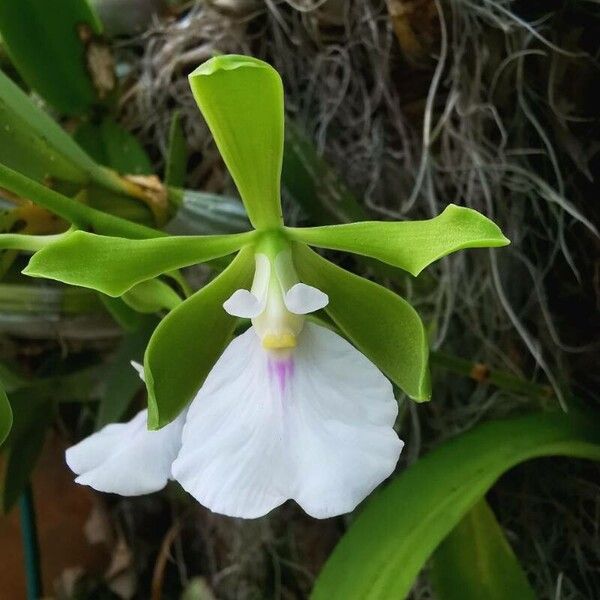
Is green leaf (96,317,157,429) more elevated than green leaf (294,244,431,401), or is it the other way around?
green leaf (294,244,431,401)

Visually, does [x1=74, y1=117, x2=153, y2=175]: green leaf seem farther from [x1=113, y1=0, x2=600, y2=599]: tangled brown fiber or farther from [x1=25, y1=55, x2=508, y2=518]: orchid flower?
[x1=25, y1=55, x2=508, y2=518]: orchid flower

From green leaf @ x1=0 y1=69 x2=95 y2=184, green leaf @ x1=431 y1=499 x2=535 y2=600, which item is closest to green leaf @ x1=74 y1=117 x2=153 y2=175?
green leaf @ x1=0 y1=69 x2=95 y2=184

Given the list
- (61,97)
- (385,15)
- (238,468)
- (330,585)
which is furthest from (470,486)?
(61,97)

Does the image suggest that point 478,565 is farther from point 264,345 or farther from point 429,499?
point 264,345

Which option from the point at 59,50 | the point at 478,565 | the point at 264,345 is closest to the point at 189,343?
the point at 264,345

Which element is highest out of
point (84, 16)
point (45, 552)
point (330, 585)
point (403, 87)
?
point (84, 16)

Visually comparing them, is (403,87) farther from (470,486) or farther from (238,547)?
(238,547)
